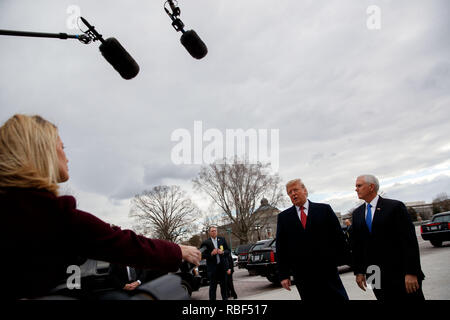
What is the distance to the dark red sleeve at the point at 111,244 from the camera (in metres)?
0.88

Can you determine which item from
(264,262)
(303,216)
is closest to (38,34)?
(303,216)

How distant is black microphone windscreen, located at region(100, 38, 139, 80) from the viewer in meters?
3.10

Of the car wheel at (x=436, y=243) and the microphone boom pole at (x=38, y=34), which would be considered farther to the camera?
the car wheel at (x=436, y=243)

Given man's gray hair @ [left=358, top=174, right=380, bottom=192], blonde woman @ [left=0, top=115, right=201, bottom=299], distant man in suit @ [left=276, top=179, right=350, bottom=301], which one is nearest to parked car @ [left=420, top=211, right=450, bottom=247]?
man's gray hair @ [left=358, top=174, right=380, bottom=192]

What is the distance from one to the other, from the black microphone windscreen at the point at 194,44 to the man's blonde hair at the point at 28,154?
265cm

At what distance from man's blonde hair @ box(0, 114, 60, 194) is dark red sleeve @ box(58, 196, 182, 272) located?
0.12 m

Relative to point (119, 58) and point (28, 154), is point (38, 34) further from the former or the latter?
point (28, 154)

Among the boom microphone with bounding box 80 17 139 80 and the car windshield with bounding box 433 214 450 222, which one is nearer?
the boom microphone with bounding box 80 17 139 80

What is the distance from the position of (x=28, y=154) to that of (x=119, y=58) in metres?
2.52

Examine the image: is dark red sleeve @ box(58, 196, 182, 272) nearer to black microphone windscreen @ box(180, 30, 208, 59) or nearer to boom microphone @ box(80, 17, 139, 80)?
boom microphone @ box(80, 17, 139, 80)

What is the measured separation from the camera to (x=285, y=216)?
3.77 meters

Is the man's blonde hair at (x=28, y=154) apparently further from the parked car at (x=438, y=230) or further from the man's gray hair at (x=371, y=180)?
the parked car at (x=438, y=230)

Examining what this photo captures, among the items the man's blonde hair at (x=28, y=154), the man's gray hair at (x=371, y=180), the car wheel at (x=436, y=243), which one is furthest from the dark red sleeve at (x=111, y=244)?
the car wheel at (x=436, y=243)
